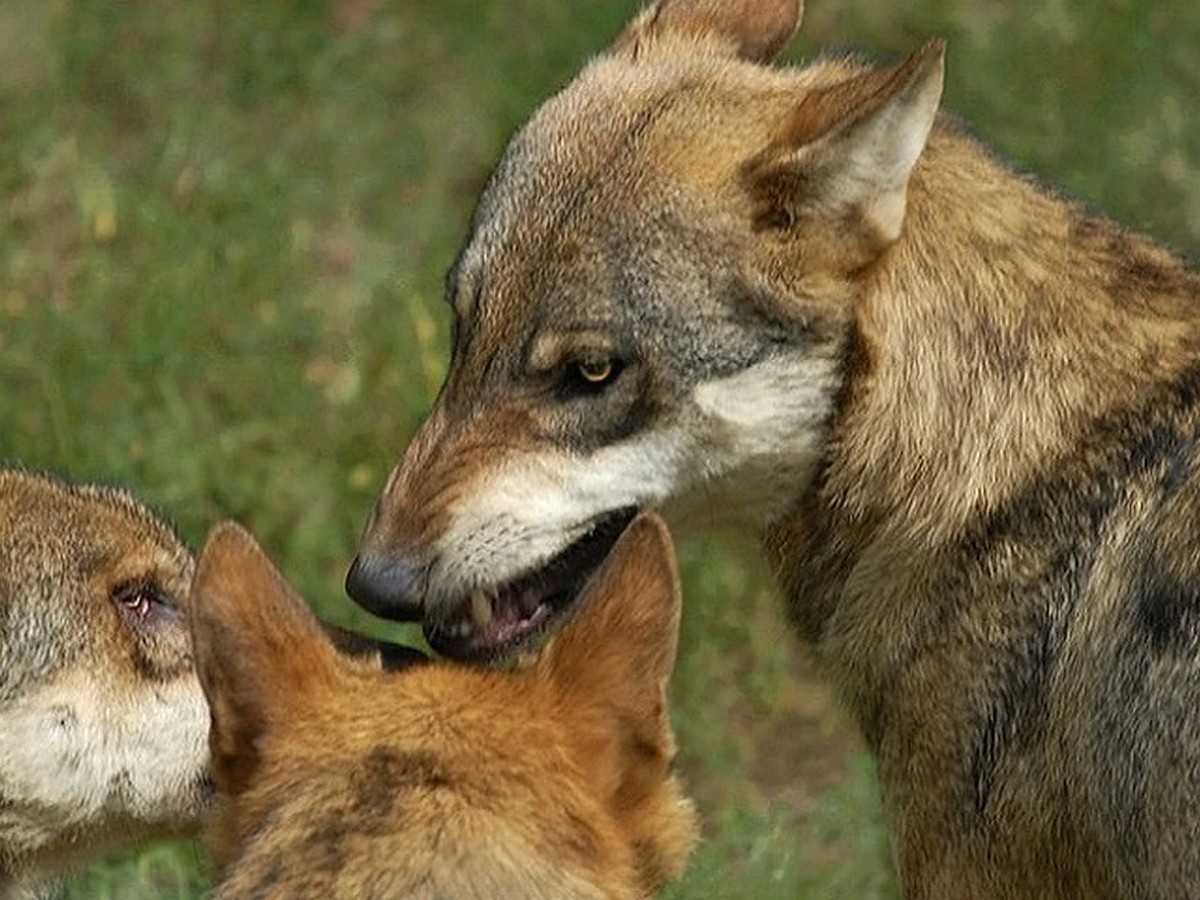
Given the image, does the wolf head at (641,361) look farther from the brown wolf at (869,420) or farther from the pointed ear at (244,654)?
the pointed ear at (244,654)

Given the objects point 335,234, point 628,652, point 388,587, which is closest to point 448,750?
point 628,652

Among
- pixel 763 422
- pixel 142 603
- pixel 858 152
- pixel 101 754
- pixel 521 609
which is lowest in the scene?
pixel 101 754

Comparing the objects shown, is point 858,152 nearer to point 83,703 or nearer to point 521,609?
point 521,609

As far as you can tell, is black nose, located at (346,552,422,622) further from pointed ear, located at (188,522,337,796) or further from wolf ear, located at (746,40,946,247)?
wolf ear, located at (746,40,946,247)

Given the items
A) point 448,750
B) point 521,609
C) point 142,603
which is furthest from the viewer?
point 142,603

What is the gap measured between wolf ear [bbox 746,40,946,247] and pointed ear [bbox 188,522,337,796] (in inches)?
59.3

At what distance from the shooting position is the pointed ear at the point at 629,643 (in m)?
5.04

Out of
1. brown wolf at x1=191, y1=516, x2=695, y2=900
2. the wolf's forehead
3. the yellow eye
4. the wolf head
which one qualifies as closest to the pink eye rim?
the wolf head

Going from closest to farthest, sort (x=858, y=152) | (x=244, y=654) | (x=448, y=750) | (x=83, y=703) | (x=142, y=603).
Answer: (x=448, y=750)
(x=244, y=654)
(x=858, y=152)
(x=83, y=703)
(x=142, y=603)

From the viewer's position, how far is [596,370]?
19.9 feet

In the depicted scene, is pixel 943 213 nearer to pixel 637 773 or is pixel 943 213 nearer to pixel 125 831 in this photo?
pixel 637 773

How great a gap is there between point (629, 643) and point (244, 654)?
2.14 feet

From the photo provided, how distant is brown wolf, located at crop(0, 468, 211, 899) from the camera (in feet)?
20.4

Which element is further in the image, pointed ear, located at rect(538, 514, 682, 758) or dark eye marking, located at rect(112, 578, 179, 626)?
dark eye marking, located at rect(112, 578, 179, 626)
